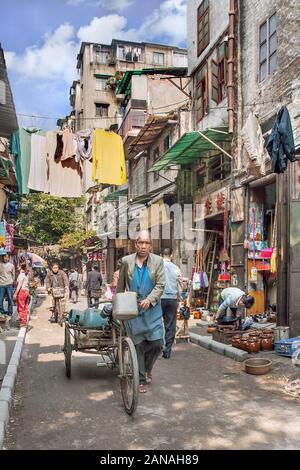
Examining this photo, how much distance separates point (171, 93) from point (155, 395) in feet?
68.5

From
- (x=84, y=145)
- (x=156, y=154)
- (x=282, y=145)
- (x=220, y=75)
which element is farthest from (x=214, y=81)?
(x=282, y=145)

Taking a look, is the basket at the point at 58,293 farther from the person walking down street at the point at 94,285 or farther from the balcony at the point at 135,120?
the balcony at the point at 135,120

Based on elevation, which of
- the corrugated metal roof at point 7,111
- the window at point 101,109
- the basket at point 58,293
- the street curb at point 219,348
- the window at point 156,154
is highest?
the window at point 101,109

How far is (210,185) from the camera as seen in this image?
16.8 meters

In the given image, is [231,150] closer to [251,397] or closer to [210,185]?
[210,185]

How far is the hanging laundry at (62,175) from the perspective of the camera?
12.8 meters

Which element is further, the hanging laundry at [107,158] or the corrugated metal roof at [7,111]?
the hanging laundry at [107,158]

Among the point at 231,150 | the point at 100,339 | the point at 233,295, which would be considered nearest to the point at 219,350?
the point at 233,295

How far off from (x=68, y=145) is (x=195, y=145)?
4790mm

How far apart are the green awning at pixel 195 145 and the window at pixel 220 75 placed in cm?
177

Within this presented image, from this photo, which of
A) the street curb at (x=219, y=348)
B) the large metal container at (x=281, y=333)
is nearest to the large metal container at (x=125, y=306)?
the street curb at (x=219, y=348)

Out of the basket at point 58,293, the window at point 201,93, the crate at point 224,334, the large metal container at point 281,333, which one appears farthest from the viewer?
the window at point 201,93

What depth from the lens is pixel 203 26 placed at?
17.7 m

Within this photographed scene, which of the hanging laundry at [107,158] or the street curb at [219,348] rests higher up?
the hanging laundry at [107,158]
